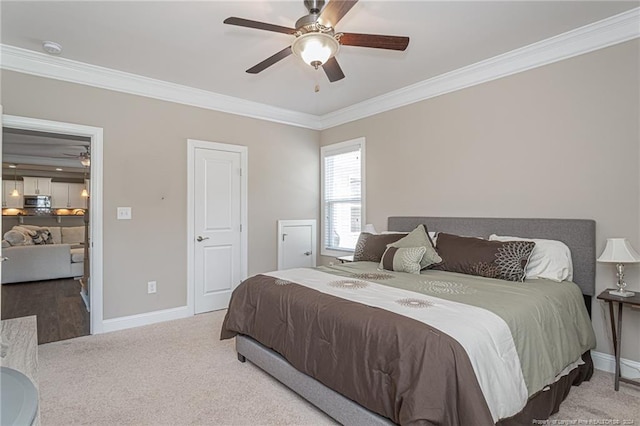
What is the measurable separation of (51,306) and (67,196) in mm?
5915

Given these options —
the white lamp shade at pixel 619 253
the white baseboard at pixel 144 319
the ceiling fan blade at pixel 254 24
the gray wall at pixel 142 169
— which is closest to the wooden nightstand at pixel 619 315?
the white lamp shade at pixel 619 253

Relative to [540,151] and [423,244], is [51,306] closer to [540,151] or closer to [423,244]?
[423,244]

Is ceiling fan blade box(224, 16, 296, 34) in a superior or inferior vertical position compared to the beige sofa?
superior

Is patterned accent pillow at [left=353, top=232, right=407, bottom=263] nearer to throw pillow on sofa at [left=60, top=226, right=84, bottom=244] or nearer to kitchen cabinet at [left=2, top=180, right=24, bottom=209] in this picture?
throw pillow on sofa at [left=60, top=226, right=84, bottom=244]

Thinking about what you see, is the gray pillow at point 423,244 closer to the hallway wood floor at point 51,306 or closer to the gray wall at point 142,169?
the gray wall at point 142,169

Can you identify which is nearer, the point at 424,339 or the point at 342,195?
the point at 424,339

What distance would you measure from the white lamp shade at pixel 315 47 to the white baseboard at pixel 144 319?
3.21m

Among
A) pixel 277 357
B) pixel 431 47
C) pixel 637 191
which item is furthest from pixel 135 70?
pixel 637 191

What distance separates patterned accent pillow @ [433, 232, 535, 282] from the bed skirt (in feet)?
2.46

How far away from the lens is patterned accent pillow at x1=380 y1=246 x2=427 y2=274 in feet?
9.92

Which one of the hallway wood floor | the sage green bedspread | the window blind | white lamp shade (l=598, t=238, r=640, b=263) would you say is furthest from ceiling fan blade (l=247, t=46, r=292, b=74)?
the hallway wood floor

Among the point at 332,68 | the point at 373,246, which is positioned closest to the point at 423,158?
the point at 373,246

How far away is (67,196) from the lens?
933cm

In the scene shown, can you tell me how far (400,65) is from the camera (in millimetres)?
3398
